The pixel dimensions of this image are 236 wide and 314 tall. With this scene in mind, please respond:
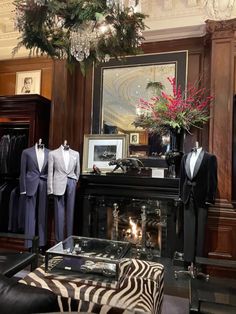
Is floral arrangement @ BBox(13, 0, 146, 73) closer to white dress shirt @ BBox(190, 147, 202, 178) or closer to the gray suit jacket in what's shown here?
white dress shirt @ BBox(190, 147, 202, 178)

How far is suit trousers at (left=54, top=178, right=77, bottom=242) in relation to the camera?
3.53 meters

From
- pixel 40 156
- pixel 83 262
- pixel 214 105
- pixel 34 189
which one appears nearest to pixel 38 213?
pixel 34 189

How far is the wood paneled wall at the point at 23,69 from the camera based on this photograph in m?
4.44

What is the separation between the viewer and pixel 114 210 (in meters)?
3.85

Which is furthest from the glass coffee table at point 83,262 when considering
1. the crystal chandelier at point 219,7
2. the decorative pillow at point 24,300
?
the crystal chandelier at point 219,7

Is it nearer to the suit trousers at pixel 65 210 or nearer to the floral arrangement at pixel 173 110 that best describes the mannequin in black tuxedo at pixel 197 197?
the floral arrangement at pixel 173 110

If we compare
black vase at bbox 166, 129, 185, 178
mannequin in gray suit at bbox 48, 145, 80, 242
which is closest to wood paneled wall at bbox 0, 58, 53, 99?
mannequin in gray suit at bbox 48, 145, 80, 242

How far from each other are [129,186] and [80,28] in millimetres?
2155

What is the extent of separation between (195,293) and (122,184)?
1.96 metres

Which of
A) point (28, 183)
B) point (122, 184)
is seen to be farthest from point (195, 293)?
point (28, 183)

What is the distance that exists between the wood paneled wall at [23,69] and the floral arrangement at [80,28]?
2437 mm

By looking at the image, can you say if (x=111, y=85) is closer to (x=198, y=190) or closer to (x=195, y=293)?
(x=198, y=190)

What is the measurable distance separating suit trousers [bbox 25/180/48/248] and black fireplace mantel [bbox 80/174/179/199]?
0.53 meters

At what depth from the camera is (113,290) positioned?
6.08 ft
